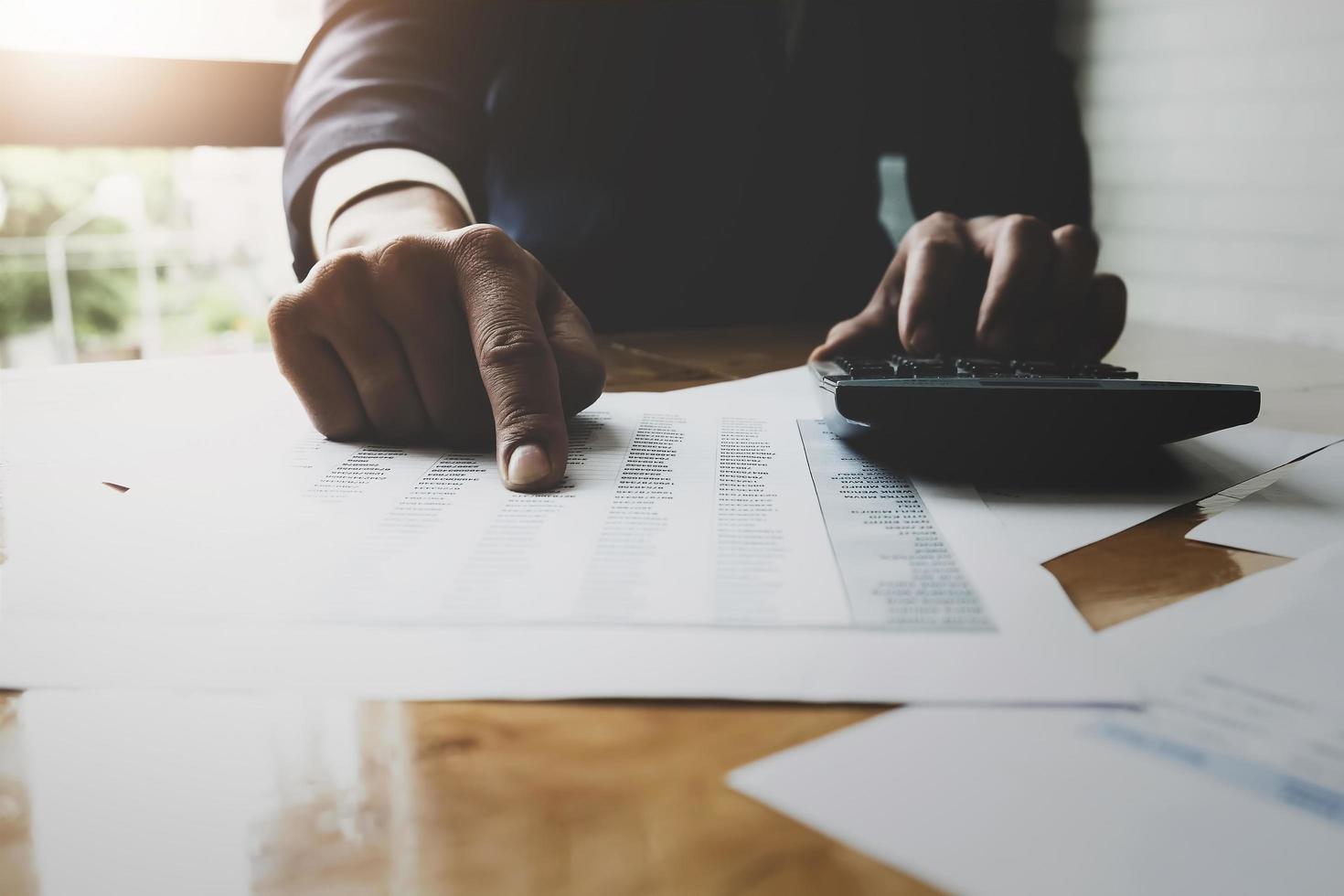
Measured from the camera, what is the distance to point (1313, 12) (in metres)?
1.17

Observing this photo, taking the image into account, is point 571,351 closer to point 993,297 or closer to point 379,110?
point 993,297

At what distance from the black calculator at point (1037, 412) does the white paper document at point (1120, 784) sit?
165mm

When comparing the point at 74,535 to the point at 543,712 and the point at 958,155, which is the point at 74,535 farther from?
the point at 958,155

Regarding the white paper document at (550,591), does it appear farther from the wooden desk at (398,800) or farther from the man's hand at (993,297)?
the man's hand at (993,297)

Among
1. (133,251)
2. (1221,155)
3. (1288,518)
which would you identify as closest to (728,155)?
(1221,155)

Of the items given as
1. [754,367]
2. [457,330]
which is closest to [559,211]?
[754,367]

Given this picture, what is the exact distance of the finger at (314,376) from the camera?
1.63 ft

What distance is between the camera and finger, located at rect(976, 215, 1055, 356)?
0.68 m

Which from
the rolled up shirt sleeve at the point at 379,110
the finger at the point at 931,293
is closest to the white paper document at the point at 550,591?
the finger at the point at 931,293

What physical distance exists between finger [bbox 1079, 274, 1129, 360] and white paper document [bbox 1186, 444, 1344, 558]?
13.3 inches

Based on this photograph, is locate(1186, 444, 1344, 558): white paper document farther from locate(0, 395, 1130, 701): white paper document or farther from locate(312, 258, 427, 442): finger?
locate(312, 258, 427, 442): finger

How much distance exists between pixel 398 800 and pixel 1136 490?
0.36 meters

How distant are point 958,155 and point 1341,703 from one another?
119 cm

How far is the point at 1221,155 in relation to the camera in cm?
134
